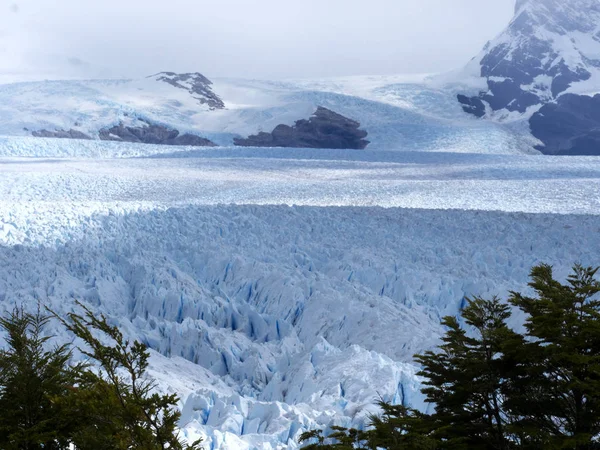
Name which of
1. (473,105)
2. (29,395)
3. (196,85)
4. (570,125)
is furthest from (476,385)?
(570,125)

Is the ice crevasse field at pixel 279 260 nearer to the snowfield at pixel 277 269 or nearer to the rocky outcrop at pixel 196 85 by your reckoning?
the snowfield at pixel 277 269

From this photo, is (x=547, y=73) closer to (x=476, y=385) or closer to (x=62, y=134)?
(x=62, y=134)

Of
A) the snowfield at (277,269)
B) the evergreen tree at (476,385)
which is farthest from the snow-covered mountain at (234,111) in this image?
the evergreen tree at (476,385)

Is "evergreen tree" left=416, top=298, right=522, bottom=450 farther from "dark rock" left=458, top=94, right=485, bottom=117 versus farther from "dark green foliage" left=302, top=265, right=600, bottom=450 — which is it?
"dark rock" left=458, top=94, right=485, bottom=117

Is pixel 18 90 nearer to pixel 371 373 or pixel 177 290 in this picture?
pixel 177 290

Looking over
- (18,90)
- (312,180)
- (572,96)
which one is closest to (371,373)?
(312,180)

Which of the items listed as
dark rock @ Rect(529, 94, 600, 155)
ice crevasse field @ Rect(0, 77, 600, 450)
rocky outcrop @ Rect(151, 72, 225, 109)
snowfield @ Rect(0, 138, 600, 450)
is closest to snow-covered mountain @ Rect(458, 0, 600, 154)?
dark rock @ Rect(529, 94, 600, 155)
